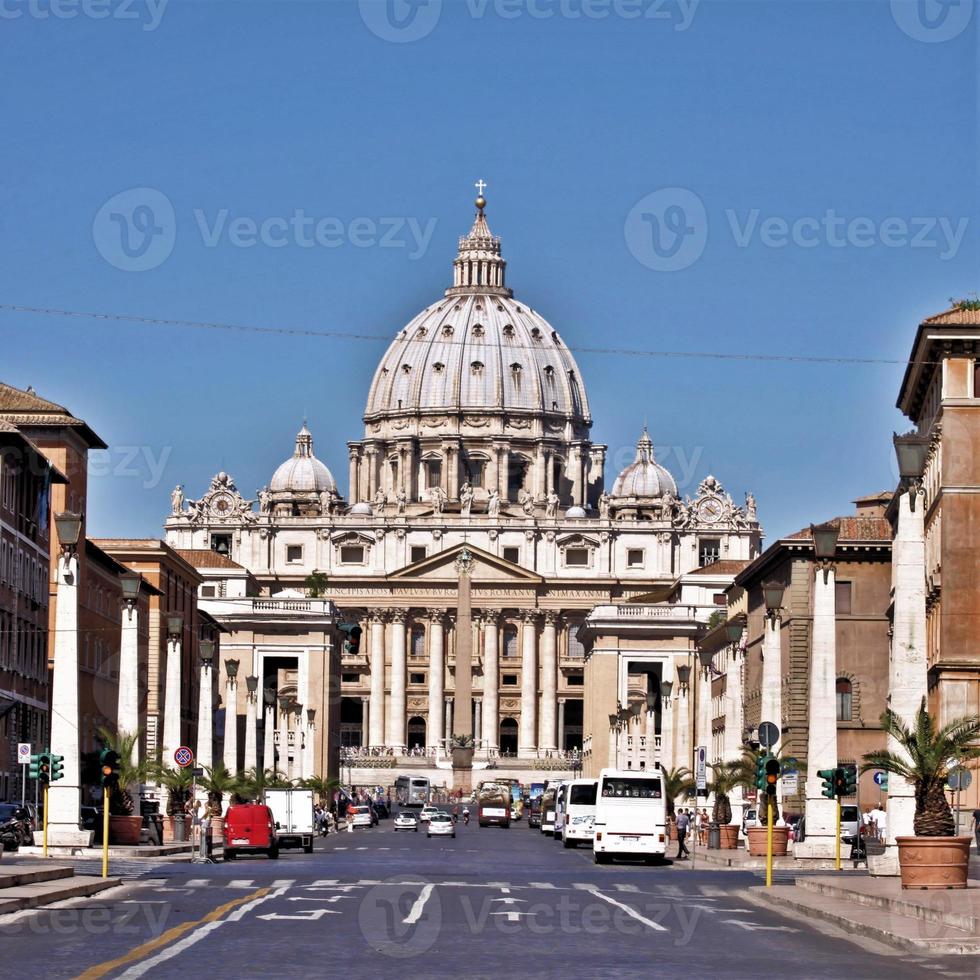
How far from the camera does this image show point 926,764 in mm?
36750

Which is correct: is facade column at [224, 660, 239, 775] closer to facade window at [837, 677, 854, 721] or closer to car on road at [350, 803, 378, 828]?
car on road at [350, 803, 378, 828]

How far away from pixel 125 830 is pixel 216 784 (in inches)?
630

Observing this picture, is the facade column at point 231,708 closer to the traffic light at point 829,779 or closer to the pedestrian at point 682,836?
the pedestrian at point 682,836

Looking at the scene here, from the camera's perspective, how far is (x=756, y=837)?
58.1m

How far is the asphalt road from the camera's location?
2322 cm

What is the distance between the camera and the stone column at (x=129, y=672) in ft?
198

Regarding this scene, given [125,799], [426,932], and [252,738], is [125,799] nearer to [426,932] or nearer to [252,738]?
[426,932]

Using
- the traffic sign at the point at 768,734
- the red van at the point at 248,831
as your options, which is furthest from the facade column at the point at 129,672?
the traffic sign at the point at 768,734

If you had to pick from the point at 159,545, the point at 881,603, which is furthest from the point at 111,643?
the point at 881,603

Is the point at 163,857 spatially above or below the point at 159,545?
below

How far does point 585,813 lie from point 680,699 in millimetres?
29220

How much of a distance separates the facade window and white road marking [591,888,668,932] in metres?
55.4

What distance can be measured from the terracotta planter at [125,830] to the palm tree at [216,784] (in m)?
8.70

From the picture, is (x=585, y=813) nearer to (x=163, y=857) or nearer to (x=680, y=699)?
(x=163, y=857)
